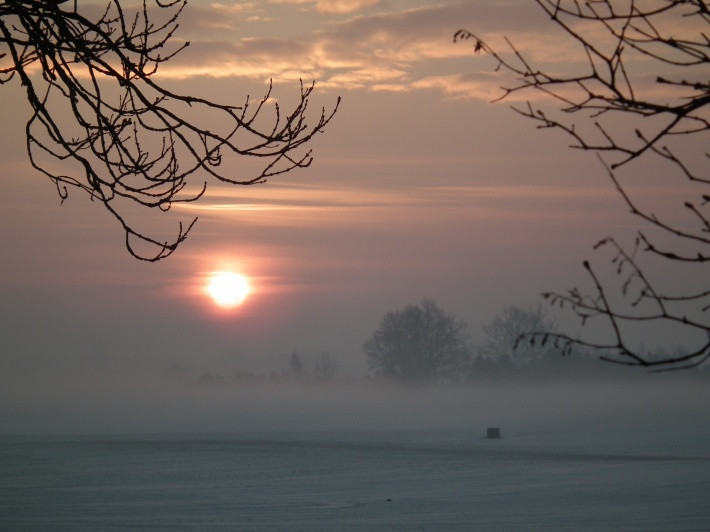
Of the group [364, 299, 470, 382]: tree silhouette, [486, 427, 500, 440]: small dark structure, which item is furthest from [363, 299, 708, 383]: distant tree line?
[486, 427, 500, 440]: small dark structure

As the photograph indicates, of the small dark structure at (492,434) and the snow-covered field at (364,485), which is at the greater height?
the small dark structure at (492,434)

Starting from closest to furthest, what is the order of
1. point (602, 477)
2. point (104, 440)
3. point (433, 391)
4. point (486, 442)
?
point (602, 477)
point (486, 442)
point (104, 440)
point (433, 391)

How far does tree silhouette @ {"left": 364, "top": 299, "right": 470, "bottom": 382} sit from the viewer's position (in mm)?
100188

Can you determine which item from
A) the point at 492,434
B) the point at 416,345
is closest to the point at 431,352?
the point at 416,345

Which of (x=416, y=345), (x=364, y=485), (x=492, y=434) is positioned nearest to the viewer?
(x=364, y=485)

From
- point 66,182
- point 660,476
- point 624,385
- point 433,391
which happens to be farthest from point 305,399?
point 66,182

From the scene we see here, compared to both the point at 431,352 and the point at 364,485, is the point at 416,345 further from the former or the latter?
the point at 364,485

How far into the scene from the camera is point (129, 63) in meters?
6.71

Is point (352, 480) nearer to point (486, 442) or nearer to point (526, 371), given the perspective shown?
point (486, 442)

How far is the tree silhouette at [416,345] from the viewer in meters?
100

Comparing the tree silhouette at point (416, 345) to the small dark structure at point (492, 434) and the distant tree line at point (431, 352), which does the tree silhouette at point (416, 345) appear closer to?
the distant tree line at point (431, 352)

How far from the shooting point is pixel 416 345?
100625mm

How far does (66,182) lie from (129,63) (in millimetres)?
1000

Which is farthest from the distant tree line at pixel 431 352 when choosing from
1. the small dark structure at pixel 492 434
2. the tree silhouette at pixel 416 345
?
the small dark structure at pixel 492 434
